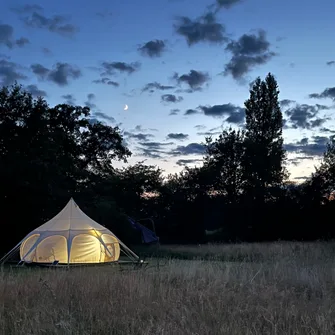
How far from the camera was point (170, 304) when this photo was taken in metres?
5.77

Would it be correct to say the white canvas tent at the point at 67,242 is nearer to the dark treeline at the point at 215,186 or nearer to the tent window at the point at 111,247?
the tent window at the point at 111,247

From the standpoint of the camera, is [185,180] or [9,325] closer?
[9,325]

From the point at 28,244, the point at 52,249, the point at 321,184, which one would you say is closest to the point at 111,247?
the point at 52,249

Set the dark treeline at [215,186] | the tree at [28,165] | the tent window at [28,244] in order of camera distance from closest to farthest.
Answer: the tent window at [28,244] < the tree at [28,165] < the dark treeline at [215,186]

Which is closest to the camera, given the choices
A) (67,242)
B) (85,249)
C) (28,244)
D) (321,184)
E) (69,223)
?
(67,242)

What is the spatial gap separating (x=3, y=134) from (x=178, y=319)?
23.0m

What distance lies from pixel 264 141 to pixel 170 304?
1435 inches

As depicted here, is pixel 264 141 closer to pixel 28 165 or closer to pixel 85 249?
pixel 28 165

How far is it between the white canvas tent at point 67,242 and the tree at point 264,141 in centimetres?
2562

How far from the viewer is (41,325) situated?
4730 millimetres

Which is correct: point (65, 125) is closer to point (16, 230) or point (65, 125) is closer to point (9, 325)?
point (16, 230)

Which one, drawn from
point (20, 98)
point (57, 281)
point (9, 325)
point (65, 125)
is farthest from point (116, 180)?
point (9, 325)

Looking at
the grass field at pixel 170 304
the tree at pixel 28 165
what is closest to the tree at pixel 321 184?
the tree at pixel 28 165

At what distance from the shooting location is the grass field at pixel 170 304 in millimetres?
4750
